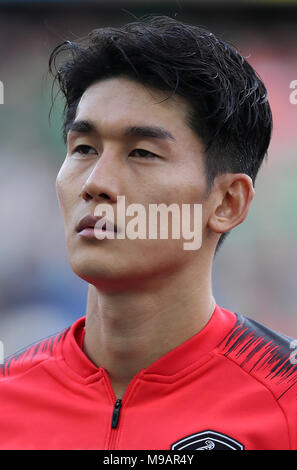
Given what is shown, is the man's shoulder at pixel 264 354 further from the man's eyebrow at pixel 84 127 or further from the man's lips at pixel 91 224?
the man's eyebrow at pixel 84 127

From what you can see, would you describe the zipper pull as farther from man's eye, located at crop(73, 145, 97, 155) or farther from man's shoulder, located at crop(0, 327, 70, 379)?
man's eye, located at crop(73, 145, 97, 155)

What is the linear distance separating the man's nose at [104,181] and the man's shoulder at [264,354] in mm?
627

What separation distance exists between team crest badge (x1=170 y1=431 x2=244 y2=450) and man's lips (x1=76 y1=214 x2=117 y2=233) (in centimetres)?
66

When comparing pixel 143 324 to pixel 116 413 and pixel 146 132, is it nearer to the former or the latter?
pixel 116 413

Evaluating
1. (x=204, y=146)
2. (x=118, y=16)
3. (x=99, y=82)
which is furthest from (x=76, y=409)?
(x=118, y=16)

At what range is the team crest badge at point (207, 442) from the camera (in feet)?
6.24

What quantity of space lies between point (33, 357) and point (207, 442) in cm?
75

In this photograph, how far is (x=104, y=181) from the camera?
2.01m

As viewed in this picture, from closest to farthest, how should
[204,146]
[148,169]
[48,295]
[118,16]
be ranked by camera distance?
1. [148,169]
2. [204,146]
3. [48,295]
4. [118,16]

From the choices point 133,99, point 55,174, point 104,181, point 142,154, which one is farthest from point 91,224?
point 55,174

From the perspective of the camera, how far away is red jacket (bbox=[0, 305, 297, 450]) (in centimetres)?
193

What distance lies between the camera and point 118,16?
20.3 feet

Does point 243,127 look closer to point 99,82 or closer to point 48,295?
point 99,82

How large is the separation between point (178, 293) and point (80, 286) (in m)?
3.73
